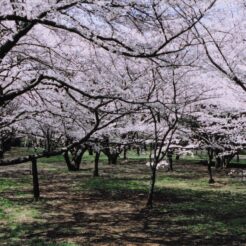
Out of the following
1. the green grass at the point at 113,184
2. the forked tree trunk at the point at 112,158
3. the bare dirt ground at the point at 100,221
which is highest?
the forked tree trunk at the point at 112,158

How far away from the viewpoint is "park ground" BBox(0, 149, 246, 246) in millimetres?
12312

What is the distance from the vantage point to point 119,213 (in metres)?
16.2

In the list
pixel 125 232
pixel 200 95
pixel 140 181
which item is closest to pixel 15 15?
pixel 125 232

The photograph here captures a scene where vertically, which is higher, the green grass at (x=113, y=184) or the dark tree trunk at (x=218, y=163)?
the dark tree trunk at (x=218, y=163)

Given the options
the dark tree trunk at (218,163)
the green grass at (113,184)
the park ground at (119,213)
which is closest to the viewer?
the park ground at (119,213)

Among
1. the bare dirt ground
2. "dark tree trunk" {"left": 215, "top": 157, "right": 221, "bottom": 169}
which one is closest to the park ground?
the bare dirt ground

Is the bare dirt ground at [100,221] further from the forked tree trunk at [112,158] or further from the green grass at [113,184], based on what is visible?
the forked tree trunk at [112,158]

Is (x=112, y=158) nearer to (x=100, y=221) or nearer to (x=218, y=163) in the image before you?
(x=218, y=163)

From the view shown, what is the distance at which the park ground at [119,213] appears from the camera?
12.3m

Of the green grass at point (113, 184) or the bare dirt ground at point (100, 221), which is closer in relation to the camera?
the bare dirt ground at point (100, 221)

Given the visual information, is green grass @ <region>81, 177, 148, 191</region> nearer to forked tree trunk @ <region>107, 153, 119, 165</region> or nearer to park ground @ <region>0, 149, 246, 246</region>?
park ground @ <region>0, 149, 246, 246</region>

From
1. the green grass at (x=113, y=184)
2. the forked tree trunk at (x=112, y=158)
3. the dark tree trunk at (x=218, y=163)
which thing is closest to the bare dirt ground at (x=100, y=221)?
the green grass at (x=113, y=184)

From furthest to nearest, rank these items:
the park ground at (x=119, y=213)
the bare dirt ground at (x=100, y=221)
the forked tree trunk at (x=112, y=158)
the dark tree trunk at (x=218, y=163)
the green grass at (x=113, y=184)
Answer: the forked tree trunk at (x=112, y=158), the dark tree trunk at (x=218, y=163), the green grass at (x=113, y=184), the park ground at (x=119, y=213), the bare dirt ground at (x=100, y=221)

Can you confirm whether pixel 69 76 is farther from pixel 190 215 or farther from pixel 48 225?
pixel 190 215
